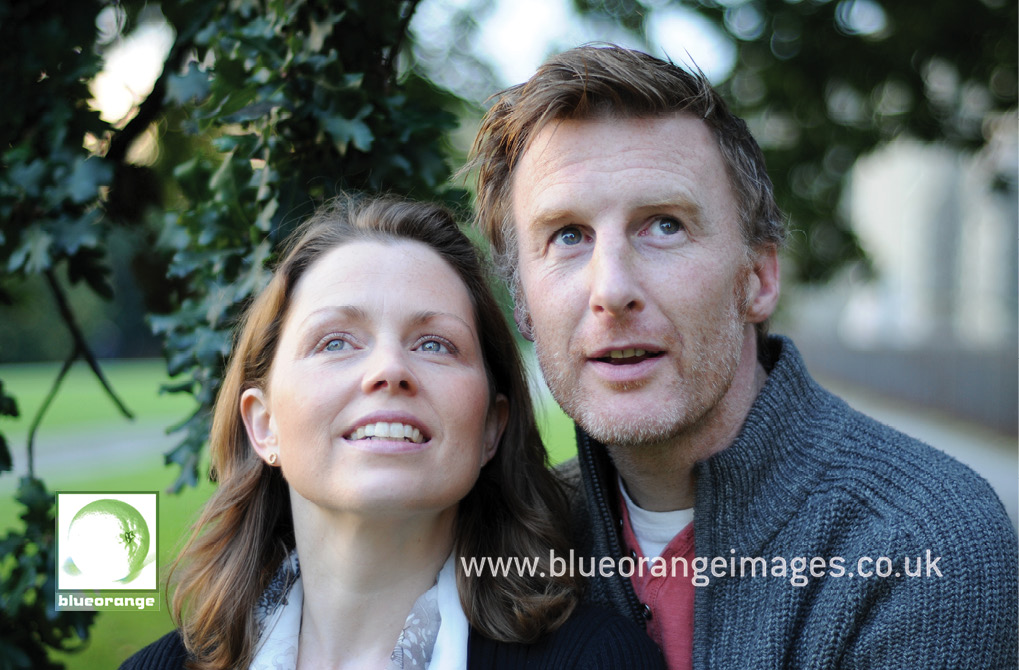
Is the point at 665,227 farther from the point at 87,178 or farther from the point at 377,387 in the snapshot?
the point at 87,178

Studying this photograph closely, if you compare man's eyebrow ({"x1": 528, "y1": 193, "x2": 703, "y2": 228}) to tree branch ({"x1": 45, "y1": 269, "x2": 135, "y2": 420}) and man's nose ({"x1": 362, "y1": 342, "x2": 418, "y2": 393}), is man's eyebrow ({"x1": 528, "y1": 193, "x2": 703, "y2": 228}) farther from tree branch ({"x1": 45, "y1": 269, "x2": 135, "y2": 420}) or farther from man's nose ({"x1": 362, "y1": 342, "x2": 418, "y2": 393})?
tree branch ({"x1": 45, "y1": 269, "x2": 135, "y2": 420})

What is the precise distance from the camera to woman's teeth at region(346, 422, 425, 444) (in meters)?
1.98

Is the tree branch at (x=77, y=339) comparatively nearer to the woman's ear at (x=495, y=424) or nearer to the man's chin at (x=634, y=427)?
the woman's ear at (x=495, y=424)

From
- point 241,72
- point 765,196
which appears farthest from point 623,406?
point 241,72

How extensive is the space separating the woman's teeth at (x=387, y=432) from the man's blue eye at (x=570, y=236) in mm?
642

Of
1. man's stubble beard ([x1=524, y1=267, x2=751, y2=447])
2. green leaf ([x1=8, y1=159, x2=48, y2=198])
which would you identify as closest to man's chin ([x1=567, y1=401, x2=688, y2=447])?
man's stubble beard ([x1=524, y1=267, x2=751, y2=447])

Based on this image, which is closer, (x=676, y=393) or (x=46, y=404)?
(x=676, y=393)

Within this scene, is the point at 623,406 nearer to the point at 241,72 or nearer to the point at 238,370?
the point at 238,370

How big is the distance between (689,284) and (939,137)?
17.0ft

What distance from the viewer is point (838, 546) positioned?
83.1 inches

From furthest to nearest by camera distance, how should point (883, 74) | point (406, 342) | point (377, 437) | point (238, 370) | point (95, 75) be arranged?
point (883, 74), point (95, 75), point (238, 370), point (406, 342), point (377, 437)

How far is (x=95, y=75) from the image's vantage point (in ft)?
9.23

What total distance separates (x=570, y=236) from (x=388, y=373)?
627mm

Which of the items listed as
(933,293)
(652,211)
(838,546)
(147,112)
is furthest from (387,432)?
(933,293)
